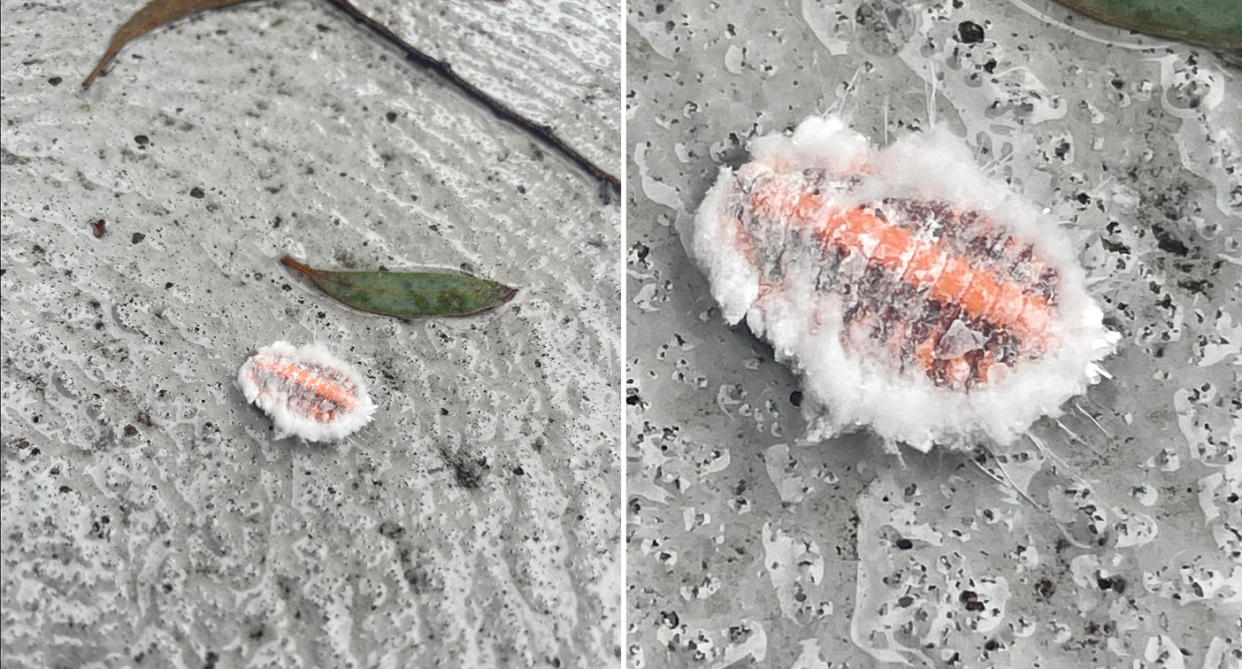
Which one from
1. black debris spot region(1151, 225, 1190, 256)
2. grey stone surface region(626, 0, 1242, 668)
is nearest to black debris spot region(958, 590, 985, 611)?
grey stone surface region(626, 0, 1242, 668)

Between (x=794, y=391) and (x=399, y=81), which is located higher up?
(x=399, y=81)

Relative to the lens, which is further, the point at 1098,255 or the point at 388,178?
the point at 388,178

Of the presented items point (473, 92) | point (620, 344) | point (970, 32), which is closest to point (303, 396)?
point (620, 344)

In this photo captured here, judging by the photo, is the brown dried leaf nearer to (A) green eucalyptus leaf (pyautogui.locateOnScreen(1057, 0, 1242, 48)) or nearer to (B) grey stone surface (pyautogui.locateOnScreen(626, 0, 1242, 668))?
(B) grey stone surface (pyautogui.locateOnScreen(626, 0, 1242, 668))

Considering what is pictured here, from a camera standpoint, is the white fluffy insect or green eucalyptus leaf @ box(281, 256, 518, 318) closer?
the white fluffy insect

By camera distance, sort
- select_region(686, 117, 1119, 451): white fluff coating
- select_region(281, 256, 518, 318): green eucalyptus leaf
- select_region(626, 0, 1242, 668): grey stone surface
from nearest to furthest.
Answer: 1. select_region(686, 117, 1119, 451): white fluff coating
2. select_region(626, 0, 1242, 668): grey stone surface
3. select_region(281, 256, 518, 318): green eucalyptus leaf

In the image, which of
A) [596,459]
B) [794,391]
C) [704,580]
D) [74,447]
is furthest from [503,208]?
[74,447]

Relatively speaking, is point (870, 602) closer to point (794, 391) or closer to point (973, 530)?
point (973, 530)
